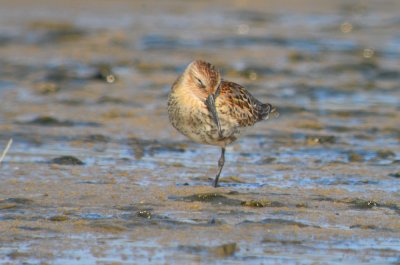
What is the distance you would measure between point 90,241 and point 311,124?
534 centimetres

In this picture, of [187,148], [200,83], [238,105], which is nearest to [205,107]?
[200,83]

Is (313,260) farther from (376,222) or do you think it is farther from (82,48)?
(82,48)

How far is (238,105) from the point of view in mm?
9203

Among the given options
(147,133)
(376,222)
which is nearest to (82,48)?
(147,133)

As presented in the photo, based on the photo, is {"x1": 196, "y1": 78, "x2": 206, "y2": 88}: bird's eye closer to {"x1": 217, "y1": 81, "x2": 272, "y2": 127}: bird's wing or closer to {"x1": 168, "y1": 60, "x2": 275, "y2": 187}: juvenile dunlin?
{"x1": 168, "y1": 60, "x2": 275, "y2": 187}: juvenile dunlin

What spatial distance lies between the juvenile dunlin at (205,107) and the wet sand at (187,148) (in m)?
0.41

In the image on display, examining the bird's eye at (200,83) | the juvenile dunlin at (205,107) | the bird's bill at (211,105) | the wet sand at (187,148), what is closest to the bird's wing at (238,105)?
the juvenile dunlin at (205,107)

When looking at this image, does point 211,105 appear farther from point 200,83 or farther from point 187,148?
point 187,148

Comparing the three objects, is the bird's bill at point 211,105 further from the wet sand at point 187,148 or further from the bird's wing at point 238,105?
the wet sand at point 187,148

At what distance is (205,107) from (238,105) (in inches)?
22.2

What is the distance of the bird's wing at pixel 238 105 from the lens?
902cm

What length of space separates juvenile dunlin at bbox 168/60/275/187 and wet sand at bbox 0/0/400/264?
410 mm

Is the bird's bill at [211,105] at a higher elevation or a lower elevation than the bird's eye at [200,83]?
lower

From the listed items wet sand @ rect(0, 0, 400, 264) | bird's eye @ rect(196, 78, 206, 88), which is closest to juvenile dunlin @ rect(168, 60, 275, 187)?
bird's eye @ rect(196, 78, 206, 88)
